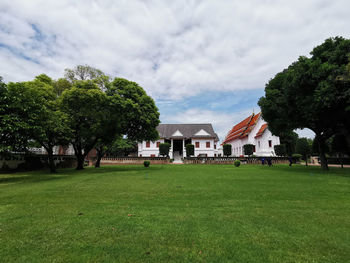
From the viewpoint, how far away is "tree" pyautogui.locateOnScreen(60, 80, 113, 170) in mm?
17641

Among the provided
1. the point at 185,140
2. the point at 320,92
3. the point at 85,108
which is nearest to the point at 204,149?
the point at 185,140

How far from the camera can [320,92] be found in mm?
13195

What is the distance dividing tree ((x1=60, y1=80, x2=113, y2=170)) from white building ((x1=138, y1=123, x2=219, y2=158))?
89.7ft

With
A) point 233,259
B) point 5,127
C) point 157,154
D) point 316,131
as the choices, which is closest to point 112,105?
point 5,127

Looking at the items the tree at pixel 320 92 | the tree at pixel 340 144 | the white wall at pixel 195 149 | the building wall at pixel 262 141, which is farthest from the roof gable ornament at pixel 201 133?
the tree at pixel 320 92

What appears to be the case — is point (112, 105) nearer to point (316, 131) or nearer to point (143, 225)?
point (143, 225)

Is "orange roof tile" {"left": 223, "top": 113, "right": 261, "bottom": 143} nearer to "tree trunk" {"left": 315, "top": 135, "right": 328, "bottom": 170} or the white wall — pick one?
the white wall

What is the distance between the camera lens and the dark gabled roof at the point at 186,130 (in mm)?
47875

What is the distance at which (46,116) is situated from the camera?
15.4 meters

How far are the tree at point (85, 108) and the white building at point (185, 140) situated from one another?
1076 inches

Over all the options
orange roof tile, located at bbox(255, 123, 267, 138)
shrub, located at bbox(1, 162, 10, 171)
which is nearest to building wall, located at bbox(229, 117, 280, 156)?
orange roof tile, located at bbox(255, 123, 267, 138)

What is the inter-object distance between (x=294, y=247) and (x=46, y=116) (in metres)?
17.6

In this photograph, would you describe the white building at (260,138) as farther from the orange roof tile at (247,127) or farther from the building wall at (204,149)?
the building wall at (204,149)

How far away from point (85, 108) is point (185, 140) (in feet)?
109
